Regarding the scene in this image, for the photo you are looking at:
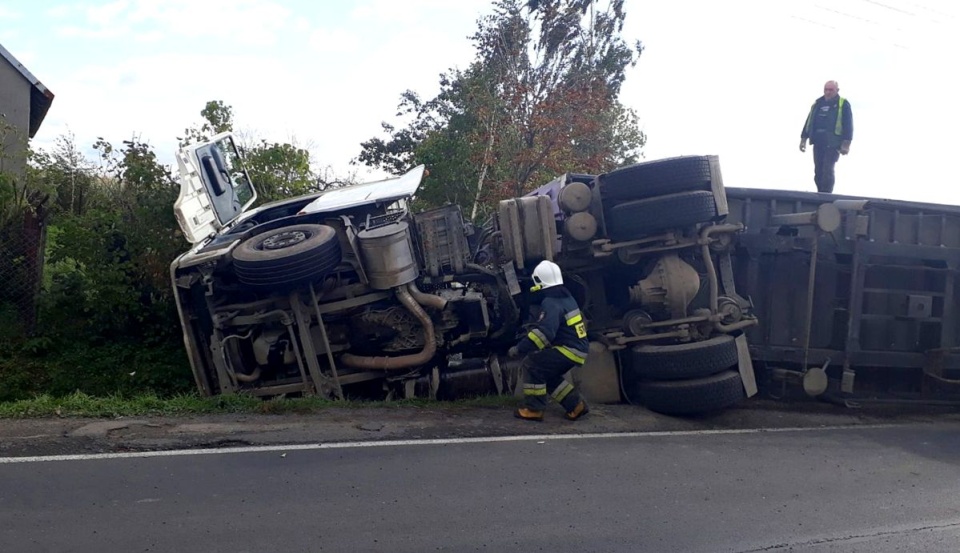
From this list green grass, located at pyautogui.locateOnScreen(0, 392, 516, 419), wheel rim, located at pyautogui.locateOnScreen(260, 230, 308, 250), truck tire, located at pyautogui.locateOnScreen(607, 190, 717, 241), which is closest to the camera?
green grass, located at pyautogui.locateOnScreen(0, 392, 516, 419)

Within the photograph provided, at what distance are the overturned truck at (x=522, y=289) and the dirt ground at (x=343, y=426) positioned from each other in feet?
0.88

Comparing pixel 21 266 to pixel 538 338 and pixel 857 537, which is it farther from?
pixel 857 537

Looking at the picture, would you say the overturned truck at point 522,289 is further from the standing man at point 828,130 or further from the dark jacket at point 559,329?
the standing man at point 828,130

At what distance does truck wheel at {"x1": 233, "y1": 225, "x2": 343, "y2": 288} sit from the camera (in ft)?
20.8

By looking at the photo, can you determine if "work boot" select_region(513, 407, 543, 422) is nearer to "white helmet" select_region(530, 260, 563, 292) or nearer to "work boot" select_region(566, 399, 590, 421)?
"work boot" select_region(566, 399, 590, 421)

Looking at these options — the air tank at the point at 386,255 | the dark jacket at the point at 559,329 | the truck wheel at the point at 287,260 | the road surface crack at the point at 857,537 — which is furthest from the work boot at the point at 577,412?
the road surface crack at the point at 857,537

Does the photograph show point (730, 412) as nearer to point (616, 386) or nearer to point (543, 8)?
point (616, 386)

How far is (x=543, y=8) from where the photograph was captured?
2331cm

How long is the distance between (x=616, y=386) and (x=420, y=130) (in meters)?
17.9

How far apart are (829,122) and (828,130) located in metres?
0.10

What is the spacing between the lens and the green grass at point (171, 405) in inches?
231

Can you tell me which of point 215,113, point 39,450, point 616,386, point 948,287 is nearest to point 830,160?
point 948,287

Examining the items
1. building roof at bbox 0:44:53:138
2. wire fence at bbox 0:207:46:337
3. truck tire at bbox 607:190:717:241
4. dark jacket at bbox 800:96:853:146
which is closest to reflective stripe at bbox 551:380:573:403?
truck tire at bbox 607:190:717:241

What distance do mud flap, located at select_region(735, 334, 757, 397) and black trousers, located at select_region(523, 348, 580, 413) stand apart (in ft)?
5.26
